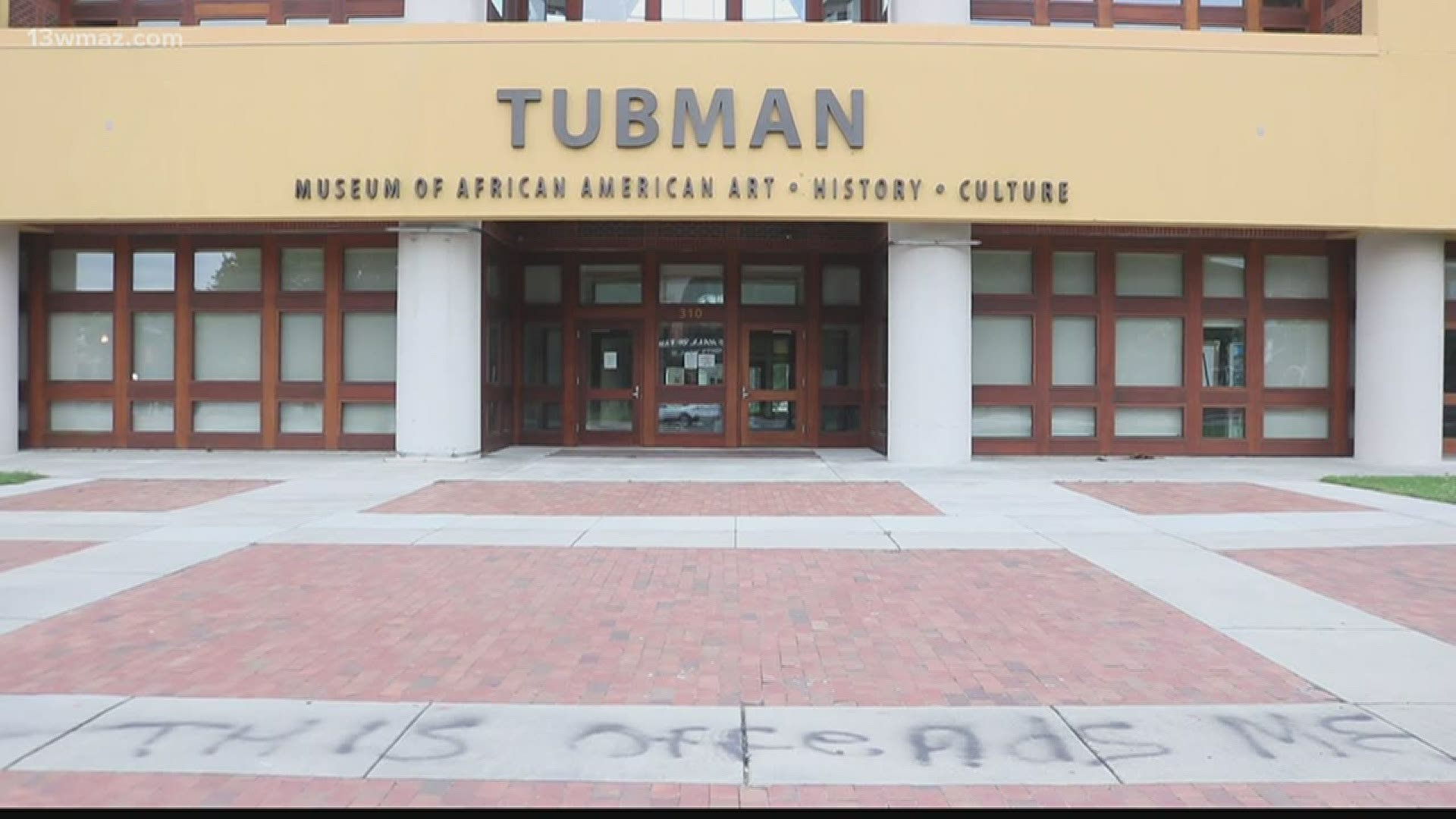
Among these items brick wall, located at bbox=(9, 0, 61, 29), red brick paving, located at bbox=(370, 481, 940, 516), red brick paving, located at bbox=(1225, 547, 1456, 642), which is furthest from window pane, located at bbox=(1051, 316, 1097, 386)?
brick wall, located at bbox=(9, 0, 61, 29)

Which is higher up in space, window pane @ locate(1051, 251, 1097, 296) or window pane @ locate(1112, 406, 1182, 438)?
window pane @ locate(1051, 251, 1097, 296)

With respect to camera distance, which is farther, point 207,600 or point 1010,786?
point 207,600

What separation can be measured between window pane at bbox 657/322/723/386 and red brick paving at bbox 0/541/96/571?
39.3 ft

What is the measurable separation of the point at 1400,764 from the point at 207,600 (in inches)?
279

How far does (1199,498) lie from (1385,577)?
4.62 metres

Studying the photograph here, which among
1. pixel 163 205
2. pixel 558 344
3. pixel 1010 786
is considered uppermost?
pixel 163 205

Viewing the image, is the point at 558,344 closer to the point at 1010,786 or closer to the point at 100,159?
the point at 100,159

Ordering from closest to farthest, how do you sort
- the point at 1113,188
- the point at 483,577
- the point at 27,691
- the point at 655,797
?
the point at 655,797
the point at 27,691
the point at 483,577
the point at 1113,188

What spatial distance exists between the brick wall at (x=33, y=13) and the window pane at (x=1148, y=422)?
2041 cm

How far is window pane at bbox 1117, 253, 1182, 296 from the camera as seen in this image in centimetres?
1819

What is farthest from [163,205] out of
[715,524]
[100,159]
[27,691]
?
[27,691]

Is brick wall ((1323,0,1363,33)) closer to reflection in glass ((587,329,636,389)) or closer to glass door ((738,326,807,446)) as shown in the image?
glass door ((738,326,807,446))

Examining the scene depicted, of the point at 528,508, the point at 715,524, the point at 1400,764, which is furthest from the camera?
the point at 528,508

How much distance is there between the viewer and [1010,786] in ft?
13.3
